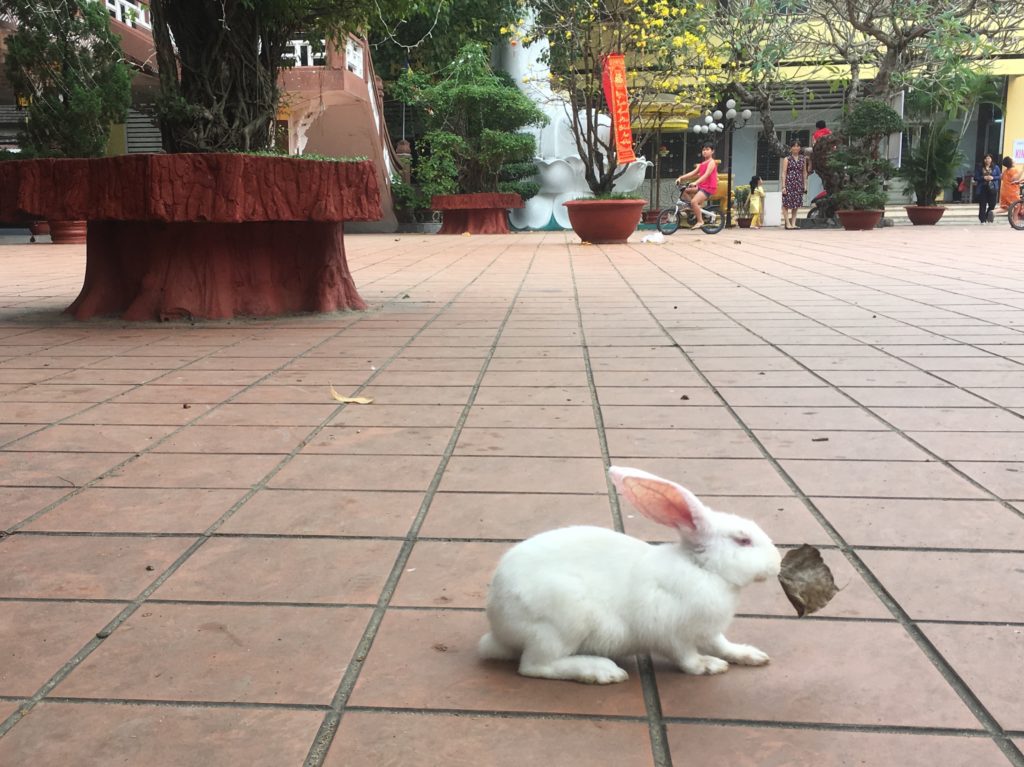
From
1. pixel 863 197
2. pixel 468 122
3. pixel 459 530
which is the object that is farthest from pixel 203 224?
pixel 863 197

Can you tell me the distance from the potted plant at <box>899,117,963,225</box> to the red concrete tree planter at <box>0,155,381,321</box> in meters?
16.5

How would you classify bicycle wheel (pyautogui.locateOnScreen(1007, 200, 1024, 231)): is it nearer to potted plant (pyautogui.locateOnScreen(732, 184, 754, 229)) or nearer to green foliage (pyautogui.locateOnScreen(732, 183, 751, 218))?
potted plant (pyautogui.locateOnScreen(732, 184, 754, 229))

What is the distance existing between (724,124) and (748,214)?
96.3 inches

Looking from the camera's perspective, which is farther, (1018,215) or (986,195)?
(986,195)

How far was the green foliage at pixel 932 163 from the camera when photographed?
1936 centimetres

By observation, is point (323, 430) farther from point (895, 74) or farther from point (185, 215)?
Result: point (895, 74)

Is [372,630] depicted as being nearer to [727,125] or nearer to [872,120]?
[872,120]

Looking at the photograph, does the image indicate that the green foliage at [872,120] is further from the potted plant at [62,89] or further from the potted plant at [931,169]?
the potted plant at [62,89]

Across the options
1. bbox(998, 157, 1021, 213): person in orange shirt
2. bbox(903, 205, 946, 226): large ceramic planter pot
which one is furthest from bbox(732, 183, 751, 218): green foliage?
bbox(998, 157, 1021, 213): person in orange shirt

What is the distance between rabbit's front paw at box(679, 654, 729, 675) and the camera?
1.67 metres

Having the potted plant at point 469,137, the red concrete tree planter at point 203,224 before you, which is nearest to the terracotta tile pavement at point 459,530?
the red concrete tree planter at point 203,224

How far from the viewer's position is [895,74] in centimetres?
1806

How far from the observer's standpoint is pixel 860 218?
17797 mm

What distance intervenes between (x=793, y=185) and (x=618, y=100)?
22.4 ft
